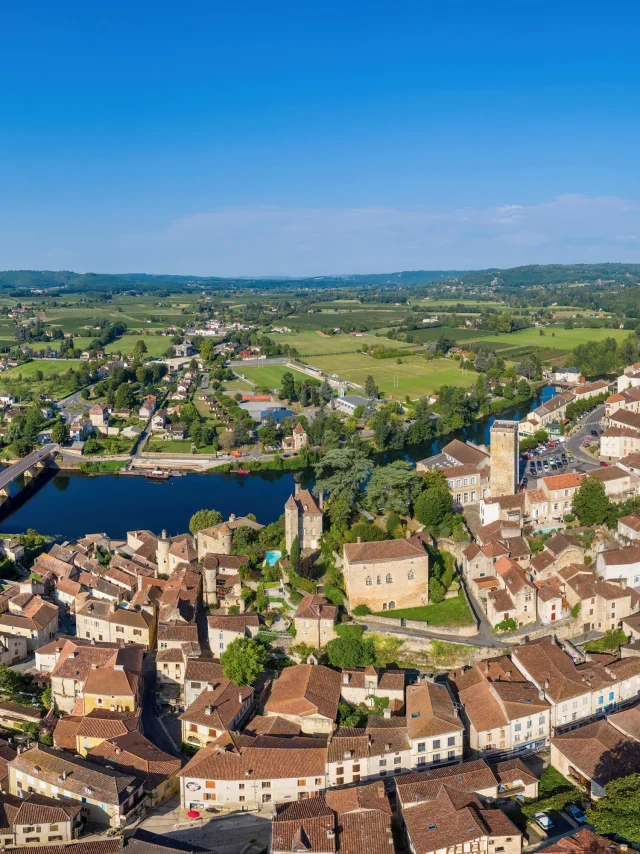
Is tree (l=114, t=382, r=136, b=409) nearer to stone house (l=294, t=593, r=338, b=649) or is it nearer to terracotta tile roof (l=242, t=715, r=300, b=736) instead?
stone house (l=294, t=593, r=338, b=649)

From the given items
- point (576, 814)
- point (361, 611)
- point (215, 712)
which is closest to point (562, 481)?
point (361, 611)

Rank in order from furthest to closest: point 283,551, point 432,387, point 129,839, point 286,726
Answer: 1. point 432,387
2. point 283,551
3. point 286,726
4. point 129,839

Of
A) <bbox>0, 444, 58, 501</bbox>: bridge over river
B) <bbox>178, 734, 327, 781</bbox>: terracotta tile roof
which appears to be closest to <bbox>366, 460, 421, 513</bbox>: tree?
<bbox>178, 734, 327, 781</bbox>: terracotta tile roof

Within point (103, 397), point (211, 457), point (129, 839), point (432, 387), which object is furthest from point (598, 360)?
point (129, 839)

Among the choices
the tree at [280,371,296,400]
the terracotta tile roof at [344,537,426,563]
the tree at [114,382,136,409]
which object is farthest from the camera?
the tree at [280,371,296,400]

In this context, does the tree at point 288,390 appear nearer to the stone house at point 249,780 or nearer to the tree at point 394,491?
the tree at point 394,491

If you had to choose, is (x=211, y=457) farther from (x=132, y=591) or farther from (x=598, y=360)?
(x=598, y=360)

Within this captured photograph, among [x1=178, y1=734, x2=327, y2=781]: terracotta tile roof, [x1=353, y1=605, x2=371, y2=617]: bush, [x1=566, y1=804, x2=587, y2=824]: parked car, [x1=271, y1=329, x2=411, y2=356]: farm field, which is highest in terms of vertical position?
[x1=271, y1=329, x2=411, y2=356]: farm field
